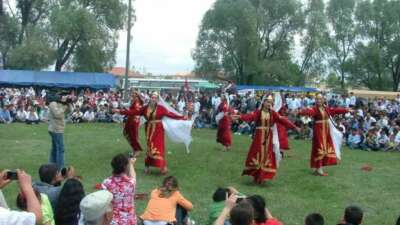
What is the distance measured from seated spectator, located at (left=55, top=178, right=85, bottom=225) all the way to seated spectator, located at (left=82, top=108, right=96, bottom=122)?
21.0m

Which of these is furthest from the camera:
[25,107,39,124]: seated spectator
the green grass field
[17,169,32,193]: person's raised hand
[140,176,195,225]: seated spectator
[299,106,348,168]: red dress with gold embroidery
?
[25,107,39,124]: seated spectator

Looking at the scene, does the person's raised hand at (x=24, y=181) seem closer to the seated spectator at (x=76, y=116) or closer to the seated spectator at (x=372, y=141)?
the seated spectator at (x=372, y=141)

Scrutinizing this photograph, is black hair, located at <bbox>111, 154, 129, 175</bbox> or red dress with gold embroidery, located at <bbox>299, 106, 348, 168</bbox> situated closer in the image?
black hair, located at <bbox>111, 154, 129, 175</bbox>

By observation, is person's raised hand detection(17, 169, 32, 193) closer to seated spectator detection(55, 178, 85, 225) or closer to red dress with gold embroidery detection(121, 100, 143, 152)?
seated spectator detection(55, 178, 85, 225)

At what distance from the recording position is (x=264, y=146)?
1120 centimetres

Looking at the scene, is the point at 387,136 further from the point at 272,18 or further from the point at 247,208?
the point at 272,18

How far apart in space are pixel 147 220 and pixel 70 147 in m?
9.64

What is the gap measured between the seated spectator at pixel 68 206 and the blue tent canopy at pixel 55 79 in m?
34.2

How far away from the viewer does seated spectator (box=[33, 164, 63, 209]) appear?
5.50 meters

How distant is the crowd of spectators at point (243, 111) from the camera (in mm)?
19734

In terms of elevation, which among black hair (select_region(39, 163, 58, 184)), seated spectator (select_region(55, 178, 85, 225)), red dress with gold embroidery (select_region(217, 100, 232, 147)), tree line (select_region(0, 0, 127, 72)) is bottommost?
red dress with gold embroidery (select_region(217, 100, 232, 147))

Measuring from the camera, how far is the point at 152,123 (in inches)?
474

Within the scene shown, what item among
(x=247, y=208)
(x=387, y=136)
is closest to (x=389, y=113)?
(x=387, y=136)

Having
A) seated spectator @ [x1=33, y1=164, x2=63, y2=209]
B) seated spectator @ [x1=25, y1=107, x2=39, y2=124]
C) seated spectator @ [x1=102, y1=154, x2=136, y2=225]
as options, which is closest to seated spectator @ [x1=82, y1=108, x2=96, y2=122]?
seated spectator @ [x1=25, y1=107, x2=39, y2=124]
